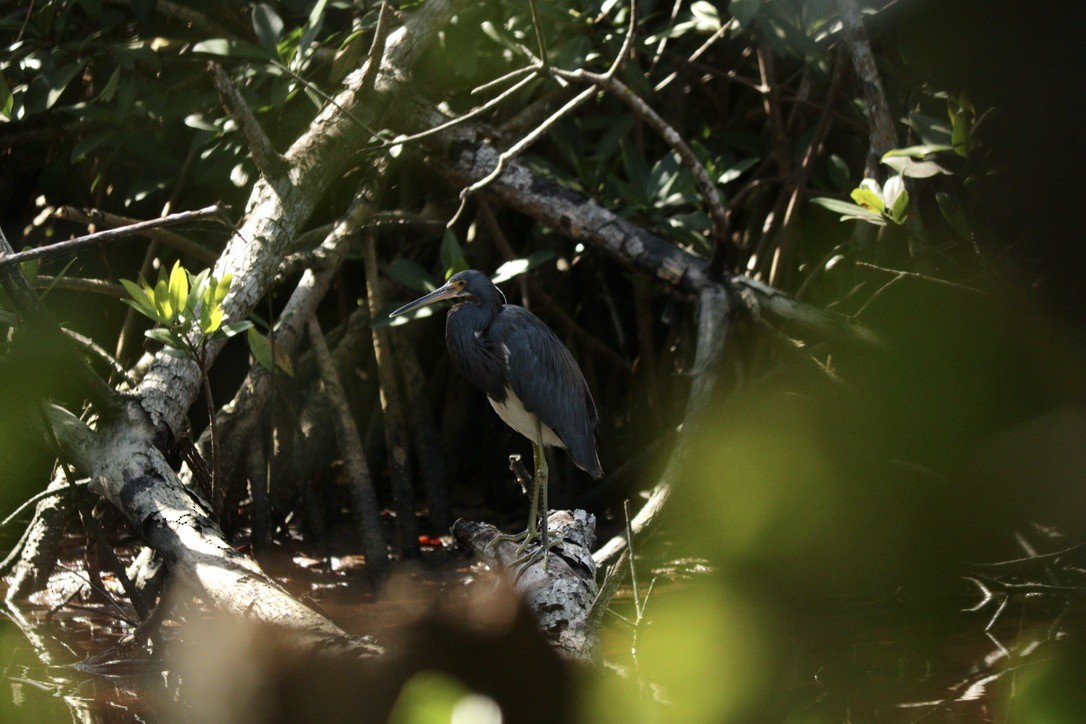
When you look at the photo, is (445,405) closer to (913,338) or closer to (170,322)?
(170,322)

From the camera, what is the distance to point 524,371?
9.75 feet

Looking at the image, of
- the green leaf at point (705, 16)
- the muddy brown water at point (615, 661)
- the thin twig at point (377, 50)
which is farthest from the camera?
the green leaf at point (705, 16)

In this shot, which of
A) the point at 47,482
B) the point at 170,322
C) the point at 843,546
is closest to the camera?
the point at 843,546

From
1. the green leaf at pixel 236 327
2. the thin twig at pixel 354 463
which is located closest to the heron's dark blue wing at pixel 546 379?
the green leaf at pixel 236 327

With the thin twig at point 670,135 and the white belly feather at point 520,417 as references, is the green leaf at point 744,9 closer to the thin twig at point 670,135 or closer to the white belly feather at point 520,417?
the thin twig at point 670,135

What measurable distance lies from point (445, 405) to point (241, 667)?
4.27m

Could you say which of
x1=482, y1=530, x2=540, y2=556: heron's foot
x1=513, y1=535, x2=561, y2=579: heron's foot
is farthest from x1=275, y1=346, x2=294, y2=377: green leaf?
x1=513, y1=535, x2=561, y2=579: heron's foot

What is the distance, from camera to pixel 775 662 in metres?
0.51

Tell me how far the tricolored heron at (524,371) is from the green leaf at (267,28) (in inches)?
39.4

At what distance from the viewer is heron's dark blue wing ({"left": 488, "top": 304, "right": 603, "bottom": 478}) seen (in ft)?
9.75

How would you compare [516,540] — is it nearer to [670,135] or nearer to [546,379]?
[546,379]

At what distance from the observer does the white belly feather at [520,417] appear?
305 cm

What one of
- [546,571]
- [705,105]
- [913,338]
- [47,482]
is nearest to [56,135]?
[47,482]

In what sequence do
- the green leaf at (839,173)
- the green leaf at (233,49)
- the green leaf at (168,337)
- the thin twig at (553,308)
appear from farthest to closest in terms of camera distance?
the thin twig at (553,308) → the green leaf at (839,173) → the green leaf at (233,49) → the green leaf at (168,337)
